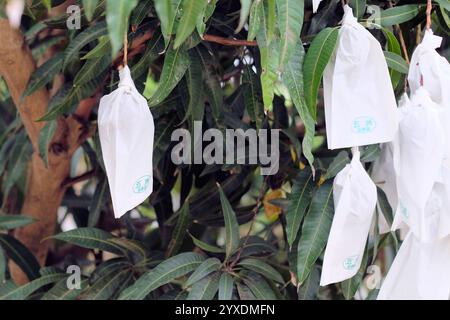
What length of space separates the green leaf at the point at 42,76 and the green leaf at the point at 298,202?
0.46 metres

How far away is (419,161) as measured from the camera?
967 millimetres

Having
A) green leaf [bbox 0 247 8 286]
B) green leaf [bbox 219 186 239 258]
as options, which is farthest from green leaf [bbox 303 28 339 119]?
green leaf [bbox 0 247 8 286]

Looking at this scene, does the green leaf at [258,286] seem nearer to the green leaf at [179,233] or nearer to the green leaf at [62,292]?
the green leaf at [179,233]

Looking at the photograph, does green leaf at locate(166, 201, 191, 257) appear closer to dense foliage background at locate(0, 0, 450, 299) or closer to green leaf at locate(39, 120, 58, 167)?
dense foliage background at locate(0, 0, 450, 299)

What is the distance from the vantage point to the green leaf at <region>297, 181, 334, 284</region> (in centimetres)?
106

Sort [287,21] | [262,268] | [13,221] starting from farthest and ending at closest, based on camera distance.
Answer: [13,221]
[262,268]
[287,21]

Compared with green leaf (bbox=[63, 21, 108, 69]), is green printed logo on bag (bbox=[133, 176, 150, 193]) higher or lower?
lower

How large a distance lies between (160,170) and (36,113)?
246 millimetres

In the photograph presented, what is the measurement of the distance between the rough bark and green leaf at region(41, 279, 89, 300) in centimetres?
14

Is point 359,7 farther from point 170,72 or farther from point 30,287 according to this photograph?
point 30,287

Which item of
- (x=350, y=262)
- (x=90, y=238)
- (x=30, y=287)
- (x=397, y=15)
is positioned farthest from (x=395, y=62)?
(x=30, y=287)

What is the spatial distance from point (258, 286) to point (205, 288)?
10cm

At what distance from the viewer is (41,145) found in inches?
51.6

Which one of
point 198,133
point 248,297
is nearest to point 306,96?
point 198,133
